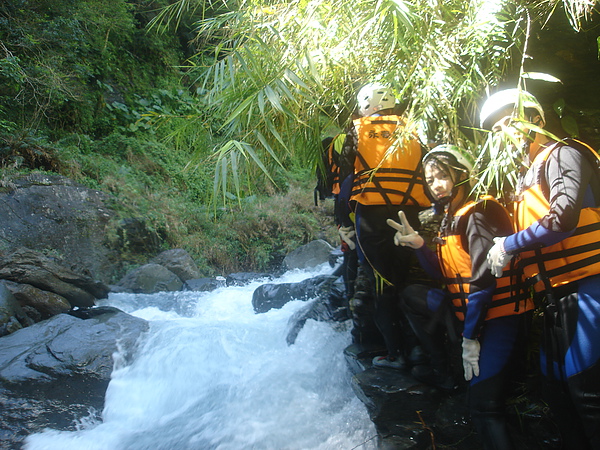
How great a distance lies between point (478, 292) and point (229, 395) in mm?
2543

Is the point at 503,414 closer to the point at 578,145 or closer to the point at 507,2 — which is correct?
the point at 578,145

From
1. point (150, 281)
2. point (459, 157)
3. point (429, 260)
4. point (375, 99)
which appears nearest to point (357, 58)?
point (375, 99)

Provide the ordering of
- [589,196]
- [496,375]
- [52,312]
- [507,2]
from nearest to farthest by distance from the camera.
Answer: [589,196] < [496,375] < [507,2] < [52,312]

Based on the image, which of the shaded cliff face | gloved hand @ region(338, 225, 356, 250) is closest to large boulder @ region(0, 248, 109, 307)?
the shaded cliff face

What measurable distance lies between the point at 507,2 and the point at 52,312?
20.0ft

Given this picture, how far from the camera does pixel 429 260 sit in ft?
7.66

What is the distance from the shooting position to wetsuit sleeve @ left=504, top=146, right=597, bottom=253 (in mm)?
1547

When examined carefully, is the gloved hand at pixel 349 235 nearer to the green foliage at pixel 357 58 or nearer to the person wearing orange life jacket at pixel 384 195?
the person wearing orange life jacket at pixel 384 195

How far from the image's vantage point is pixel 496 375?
6.33ft

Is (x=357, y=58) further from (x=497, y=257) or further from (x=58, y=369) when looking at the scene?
(x=58, y=369)

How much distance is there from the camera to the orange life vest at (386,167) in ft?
8.89

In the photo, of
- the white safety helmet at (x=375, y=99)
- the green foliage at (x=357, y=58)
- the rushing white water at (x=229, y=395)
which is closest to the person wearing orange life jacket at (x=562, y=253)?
the green foliage at (x=357, y=58)

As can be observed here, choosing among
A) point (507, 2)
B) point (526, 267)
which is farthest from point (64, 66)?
point (526, 267)

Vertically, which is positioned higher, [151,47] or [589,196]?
[151,47]
